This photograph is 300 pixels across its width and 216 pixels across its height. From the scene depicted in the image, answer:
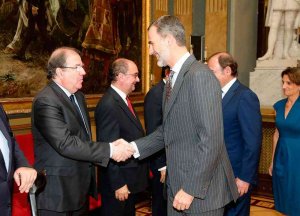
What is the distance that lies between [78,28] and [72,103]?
291 centimetres

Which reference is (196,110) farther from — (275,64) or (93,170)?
(275,64)

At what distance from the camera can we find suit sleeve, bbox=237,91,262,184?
10.1 ft

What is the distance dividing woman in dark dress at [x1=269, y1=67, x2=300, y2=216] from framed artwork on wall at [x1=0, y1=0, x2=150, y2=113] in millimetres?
2865

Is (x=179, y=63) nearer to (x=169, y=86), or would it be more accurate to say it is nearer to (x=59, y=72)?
(x=169, y=86)

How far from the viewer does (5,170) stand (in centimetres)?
227

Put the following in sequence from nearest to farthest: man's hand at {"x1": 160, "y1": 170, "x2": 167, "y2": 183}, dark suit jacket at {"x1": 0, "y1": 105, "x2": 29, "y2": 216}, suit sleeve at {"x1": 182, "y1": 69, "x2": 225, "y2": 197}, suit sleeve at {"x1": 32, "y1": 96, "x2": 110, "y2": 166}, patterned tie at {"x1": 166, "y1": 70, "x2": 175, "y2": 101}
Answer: suit sleeve at {"x1": 182, "y1": 69, "x2": 225, "y2": 197}, dark suit jacket at {"x1": 0, "y1": 105, "x2": 29, "y2": 216}, patterned tie at {"x1": 166, "y1": 70, "x2": 175, "y2": 101}, suit sleeve at {"x1": 32, "y1": 96, "x2": 110, "y2": 166}, man's hand at {"x1": 160, "y1": 170, "x2": 167, "y2": 183}

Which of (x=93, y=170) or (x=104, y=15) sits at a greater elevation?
(x=104, y=15)

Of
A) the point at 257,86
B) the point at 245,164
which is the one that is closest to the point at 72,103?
the point at 245,164

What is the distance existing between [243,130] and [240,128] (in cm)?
6

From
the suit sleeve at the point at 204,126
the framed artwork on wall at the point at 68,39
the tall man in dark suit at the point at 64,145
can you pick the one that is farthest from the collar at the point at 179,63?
the framed artwork on wall at the point at 68,39

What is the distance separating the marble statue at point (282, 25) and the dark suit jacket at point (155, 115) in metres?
3.63

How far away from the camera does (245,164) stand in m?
3.10

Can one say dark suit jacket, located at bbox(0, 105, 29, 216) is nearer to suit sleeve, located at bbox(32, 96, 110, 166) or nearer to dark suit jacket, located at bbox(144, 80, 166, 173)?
suit sleeve, located at bbox(32, 96, 110, 166)

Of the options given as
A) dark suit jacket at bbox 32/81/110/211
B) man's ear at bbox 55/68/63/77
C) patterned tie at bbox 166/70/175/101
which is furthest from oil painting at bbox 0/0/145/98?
patterned tie at bbox 166/70/175/101
